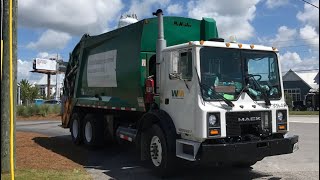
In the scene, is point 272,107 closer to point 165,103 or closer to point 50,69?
point 165,103

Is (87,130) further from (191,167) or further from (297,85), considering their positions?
(297,85)

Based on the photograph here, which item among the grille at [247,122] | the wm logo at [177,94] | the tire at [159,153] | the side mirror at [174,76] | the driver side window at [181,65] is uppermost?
the driver side window at [181,65]

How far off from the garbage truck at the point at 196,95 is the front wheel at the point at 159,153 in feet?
0.06

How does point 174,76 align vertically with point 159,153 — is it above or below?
above

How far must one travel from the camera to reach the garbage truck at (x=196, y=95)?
307 inches

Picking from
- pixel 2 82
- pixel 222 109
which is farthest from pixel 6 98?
pixel 222 109

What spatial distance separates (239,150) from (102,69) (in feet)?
18.8

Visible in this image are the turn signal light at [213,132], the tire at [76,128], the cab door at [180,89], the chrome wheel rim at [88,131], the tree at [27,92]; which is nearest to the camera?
the turn signal light at [213,132]

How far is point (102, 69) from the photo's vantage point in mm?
12203

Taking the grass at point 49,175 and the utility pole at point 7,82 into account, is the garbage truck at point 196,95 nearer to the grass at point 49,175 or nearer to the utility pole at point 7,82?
the grass at point 49,175

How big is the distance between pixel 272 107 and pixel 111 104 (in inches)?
184

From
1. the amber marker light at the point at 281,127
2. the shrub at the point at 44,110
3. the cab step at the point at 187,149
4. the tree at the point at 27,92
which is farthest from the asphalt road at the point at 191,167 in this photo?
the tree at the point at 27,92

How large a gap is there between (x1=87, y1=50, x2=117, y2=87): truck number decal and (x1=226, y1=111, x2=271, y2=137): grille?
4298 mm

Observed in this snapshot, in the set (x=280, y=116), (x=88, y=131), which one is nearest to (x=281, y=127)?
(x=280, y=116)
